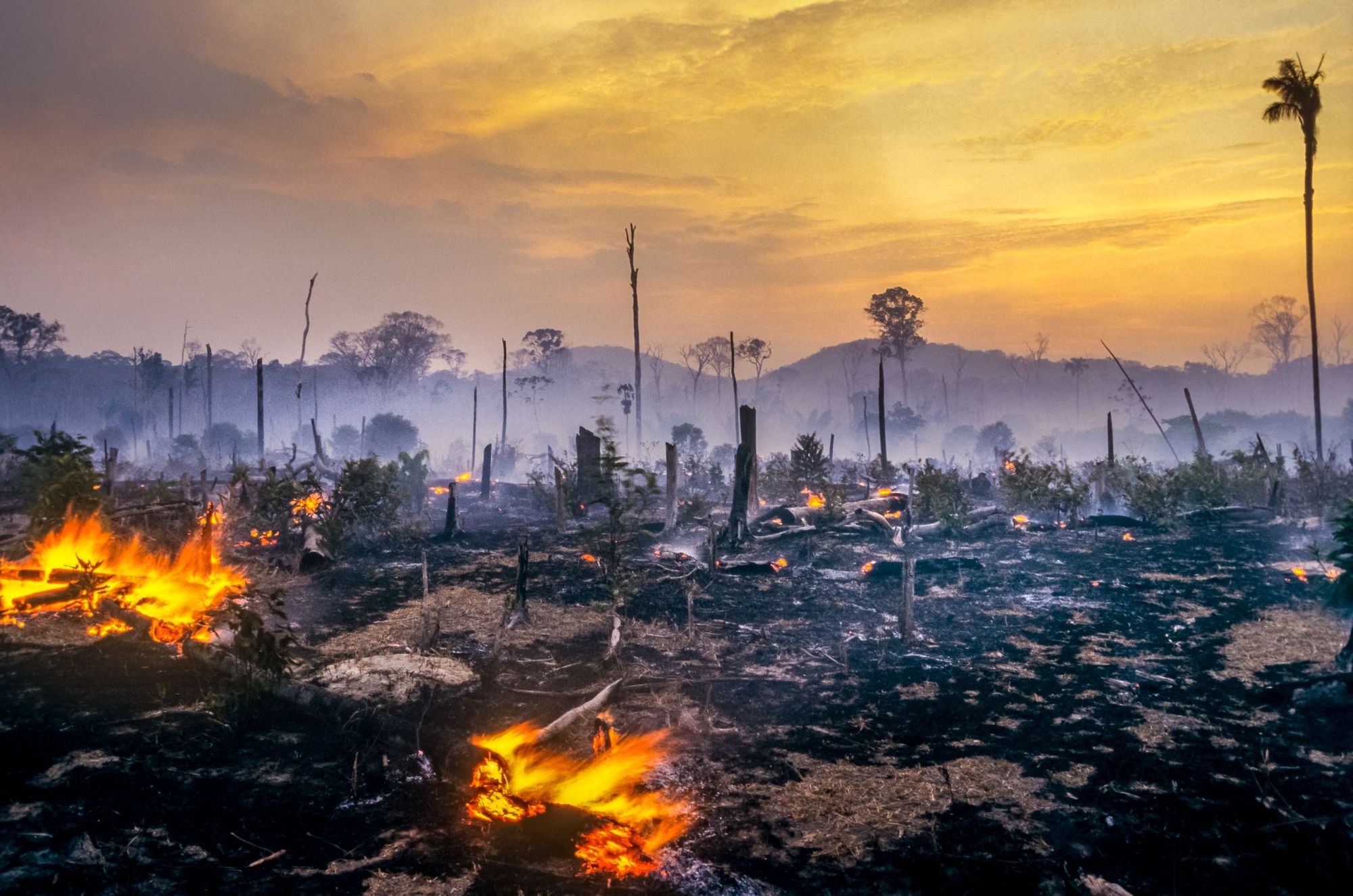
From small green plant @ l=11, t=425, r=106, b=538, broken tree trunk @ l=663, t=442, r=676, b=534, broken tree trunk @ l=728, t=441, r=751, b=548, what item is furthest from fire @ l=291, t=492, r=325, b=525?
broken tree trunk @ l=728, t=441, r=751, b=548

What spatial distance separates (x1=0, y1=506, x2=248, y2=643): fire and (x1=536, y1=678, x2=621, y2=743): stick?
4.57 metres

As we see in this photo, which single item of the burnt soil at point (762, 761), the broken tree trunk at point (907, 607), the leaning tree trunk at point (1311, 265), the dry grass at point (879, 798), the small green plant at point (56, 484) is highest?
the leaning tree trunk at point (1311, 265)

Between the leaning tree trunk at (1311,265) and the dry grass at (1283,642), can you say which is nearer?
the dry grass at (1283,642)

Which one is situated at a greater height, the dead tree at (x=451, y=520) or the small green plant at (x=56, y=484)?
the small green plant at (x=56, y=484)

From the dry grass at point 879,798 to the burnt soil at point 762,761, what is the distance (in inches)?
1.0

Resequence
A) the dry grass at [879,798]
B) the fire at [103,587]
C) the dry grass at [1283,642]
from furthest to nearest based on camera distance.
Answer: the fire at [103,587] < the dry grass at [1283,642] < the dry grass at [879,798]

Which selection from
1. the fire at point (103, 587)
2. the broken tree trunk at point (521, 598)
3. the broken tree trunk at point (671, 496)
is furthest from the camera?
the broken tree trunk at point (671, 496)

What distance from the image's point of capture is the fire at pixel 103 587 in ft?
27.9

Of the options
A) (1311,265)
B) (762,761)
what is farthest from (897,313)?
(762,761)

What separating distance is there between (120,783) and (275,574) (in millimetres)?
8701

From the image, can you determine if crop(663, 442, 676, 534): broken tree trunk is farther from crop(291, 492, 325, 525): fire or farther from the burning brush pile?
the burning brush pile

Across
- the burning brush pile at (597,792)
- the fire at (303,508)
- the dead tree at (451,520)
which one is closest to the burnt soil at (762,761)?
the burning brush pile at (597,792)

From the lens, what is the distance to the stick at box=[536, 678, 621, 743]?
629cm

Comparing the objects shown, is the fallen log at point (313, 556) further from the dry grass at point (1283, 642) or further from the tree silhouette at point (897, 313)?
the tree silhouette at point (897, 313)
